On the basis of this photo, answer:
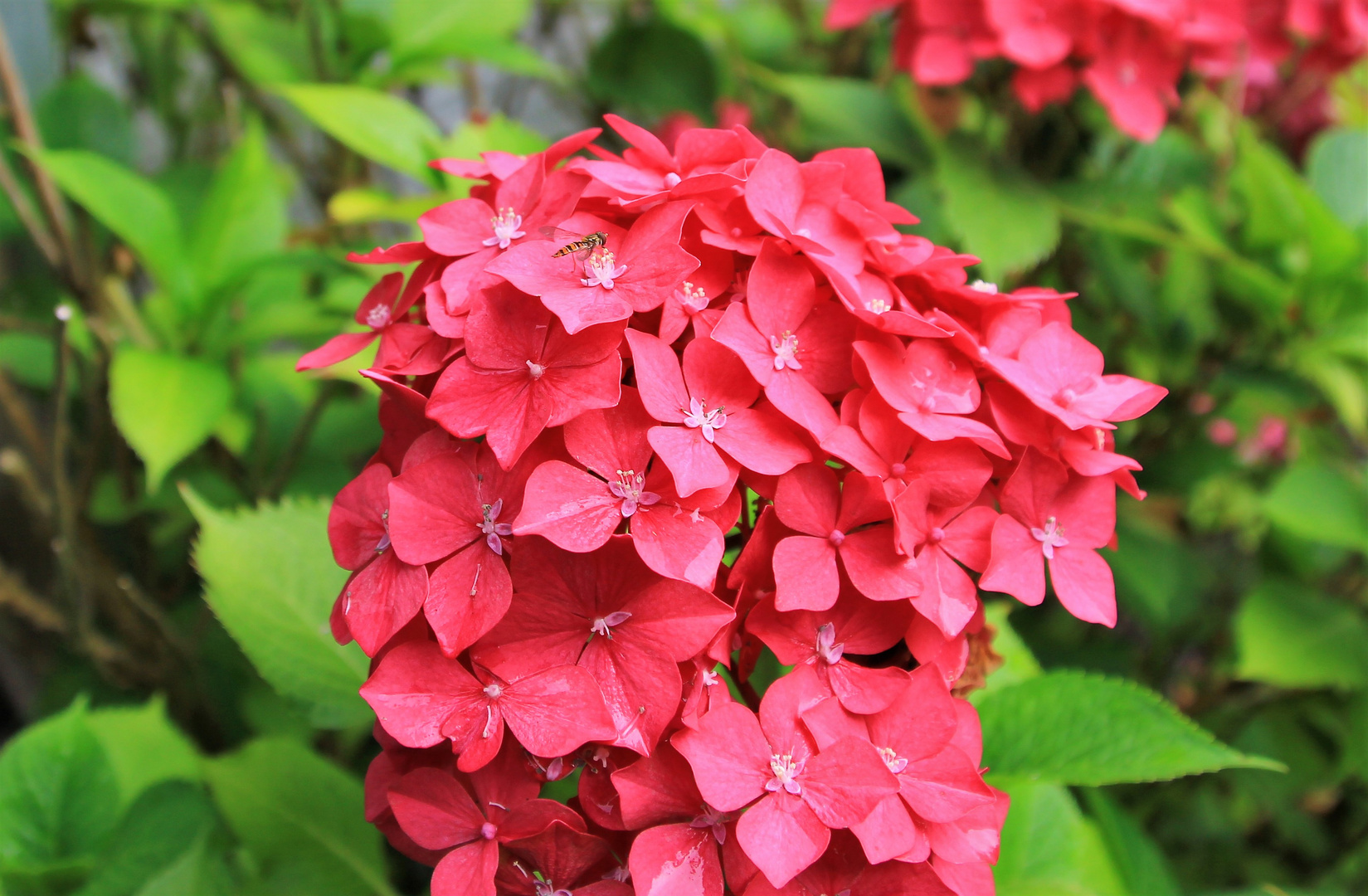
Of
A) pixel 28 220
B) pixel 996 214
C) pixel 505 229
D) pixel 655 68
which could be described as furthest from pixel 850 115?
pixel 28 220

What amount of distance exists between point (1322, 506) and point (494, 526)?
1032 millimetres

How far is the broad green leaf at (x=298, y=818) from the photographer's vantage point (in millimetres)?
666

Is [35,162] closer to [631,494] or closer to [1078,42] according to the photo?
[631,494]

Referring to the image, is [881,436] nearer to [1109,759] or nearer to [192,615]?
[1109,759]

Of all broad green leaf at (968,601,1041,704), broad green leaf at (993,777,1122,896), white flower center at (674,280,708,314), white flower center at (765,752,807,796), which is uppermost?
white flower center at (674,280,708,314)

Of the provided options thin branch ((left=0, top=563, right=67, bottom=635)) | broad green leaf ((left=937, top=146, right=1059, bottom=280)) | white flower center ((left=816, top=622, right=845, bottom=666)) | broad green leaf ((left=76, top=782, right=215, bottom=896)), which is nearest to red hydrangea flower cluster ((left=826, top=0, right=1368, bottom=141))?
broad green leaf ((left=937, top=146, right=1059, bottom=280))

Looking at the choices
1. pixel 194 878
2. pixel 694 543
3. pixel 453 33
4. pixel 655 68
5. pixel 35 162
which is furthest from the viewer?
pixel 655 68

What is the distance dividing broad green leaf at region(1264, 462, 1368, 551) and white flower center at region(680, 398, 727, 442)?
2.93ft

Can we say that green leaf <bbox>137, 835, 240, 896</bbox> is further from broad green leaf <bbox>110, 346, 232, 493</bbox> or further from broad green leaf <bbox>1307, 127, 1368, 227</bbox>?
broad green leaf <bbox>1307, 127, 1368, 227</bbox>

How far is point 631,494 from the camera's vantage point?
397mm

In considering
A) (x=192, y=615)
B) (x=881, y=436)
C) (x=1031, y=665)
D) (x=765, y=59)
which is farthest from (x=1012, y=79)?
(x=192, y=615)

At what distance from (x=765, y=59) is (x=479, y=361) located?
119 centimetres

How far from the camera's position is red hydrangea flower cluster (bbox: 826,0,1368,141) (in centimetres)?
92

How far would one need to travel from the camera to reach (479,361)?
1.36 feet
